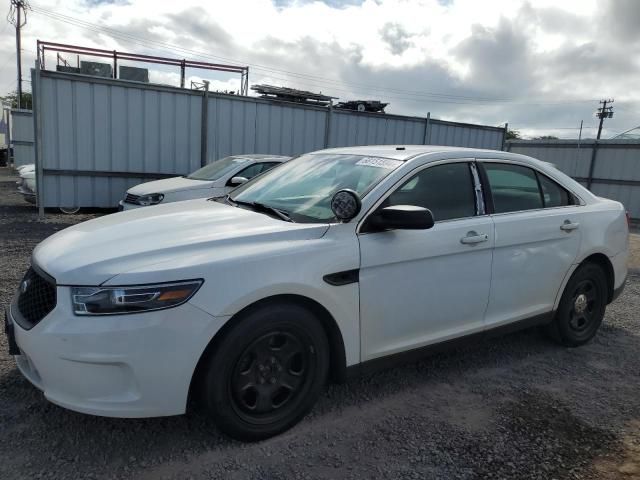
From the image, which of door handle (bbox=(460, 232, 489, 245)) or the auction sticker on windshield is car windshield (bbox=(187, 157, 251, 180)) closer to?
the auction sticker on windshield

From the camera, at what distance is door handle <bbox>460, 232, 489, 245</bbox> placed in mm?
3332

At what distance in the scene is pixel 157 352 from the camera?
2.34 metres

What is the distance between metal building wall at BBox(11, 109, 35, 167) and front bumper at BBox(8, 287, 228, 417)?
24140 mm

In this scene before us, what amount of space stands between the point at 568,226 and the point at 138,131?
9.19 m

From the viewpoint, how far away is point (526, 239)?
370 centimetres

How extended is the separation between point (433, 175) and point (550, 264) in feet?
4.18

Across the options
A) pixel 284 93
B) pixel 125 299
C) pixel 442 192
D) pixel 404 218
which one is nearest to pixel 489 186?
pixel 442 192

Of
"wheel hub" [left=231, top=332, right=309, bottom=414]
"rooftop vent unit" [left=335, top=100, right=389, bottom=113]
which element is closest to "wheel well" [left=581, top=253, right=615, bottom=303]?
"wheel hub" [left=231, top=332, right=309, bottom=414]

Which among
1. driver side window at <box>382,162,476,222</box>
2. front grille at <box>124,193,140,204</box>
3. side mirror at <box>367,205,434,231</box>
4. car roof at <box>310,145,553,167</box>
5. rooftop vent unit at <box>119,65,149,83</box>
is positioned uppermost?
rooftop vent unit at <box>119,65,149,83</box>

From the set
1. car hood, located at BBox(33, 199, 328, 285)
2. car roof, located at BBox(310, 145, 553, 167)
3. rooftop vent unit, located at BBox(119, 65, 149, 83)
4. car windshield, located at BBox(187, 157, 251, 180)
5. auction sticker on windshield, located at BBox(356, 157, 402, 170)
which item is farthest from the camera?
rooftop vent unit, located at BBox(119, 65, 149, 83)

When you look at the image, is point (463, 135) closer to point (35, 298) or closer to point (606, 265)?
point (606, 265)

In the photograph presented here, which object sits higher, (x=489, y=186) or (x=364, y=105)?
(x=364, y=105)

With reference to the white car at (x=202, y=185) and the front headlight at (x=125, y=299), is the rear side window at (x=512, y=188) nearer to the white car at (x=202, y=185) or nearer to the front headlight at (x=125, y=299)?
the front headlight at (x=125, y=299)

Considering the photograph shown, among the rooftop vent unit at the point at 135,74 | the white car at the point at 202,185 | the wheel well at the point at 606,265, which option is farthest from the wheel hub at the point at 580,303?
the rooftop vent unit at the point at 135,74
